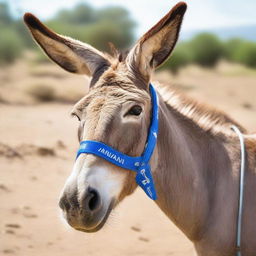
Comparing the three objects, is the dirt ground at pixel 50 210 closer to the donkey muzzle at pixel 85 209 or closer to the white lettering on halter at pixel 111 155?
the donkey muzzle at pixel 85 209

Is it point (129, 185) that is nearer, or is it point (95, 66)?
point (129, 185)

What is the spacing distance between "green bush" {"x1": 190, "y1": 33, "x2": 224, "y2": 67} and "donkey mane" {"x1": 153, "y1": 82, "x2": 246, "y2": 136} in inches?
1372

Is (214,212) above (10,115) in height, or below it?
below

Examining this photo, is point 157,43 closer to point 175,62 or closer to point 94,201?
point 94,201

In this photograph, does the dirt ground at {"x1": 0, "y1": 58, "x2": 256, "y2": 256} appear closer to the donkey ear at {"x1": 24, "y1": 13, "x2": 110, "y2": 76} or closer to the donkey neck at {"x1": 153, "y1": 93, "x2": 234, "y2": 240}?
the donkey ear at {"x1": 24, "y1": 13, "x2": 110, "y2": 76}

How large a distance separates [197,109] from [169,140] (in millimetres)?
623

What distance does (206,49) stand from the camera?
3744 centimetres

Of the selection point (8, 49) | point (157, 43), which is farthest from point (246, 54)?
point (157, 43)

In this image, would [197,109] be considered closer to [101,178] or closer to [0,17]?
[101,178]

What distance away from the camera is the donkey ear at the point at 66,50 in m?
3.23

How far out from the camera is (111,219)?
2.81 m

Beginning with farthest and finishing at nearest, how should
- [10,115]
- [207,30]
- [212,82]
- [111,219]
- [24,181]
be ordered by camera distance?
[207,30] < [212,82] < [10,115] < [24,181] < [111,219]

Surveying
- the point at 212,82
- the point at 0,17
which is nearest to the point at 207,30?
the point at 212,82

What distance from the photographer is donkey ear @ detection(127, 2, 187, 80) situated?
2863mm
